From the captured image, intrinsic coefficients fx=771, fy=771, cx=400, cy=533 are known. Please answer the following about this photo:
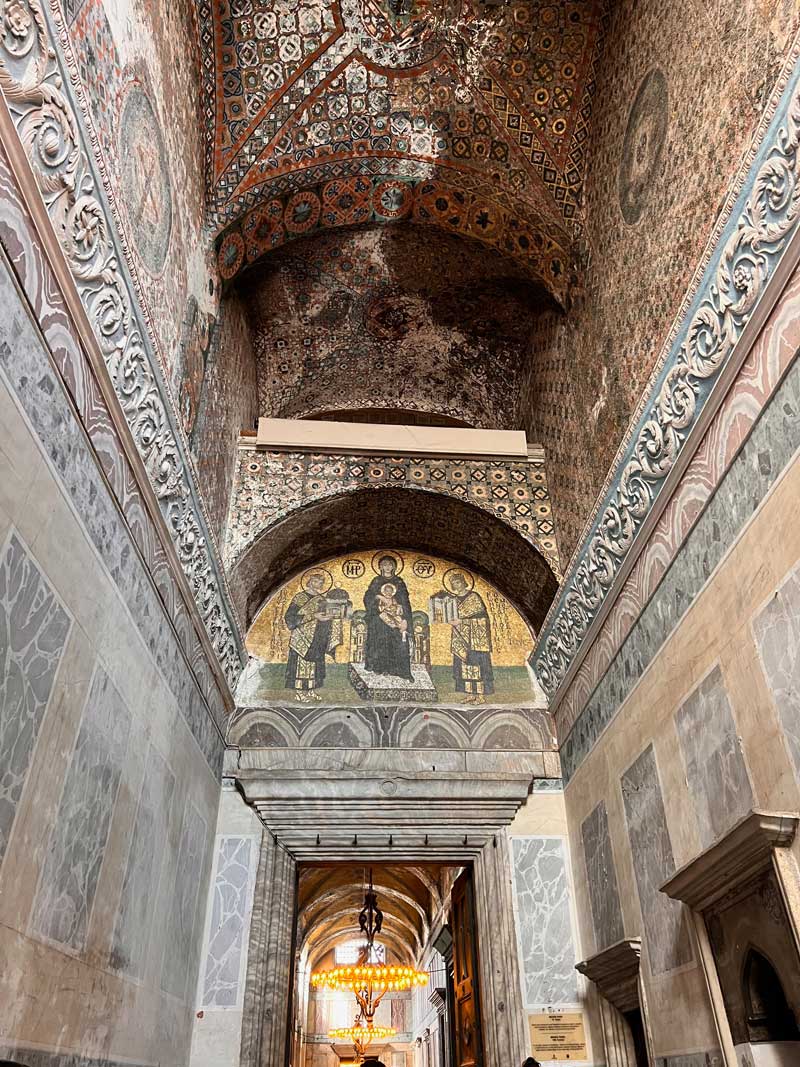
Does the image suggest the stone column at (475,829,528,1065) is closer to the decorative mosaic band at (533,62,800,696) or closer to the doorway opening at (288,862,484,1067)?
the doorway opening at (288,862,484,1067)

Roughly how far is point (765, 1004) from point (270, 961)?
336 centimetres

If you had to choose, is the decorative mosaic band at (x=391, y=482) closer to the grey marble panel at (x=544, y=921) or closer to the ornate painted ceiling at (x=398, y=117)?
the ornate painted ceiling at (x=398, y=117)

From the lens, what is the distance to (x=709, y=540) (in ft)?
11.2

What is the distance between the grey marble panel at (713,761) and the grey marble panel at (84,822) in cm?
254

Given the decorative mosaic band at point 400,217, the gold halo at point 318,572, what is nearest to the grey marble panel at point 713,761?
the decorative mosaic band at point 400,217

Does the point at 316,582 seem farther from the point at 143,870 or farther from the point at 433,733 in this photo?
the point at 143,870

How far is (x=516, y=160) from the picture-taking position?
218 inches

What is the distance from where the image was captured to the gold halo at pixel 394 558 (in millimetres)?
6922

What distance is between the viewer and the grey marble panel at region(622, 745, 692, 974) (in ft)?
12.0

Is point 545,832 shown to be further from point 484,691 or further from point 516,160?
point 516,160

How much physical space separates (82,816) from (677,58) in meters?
4.59

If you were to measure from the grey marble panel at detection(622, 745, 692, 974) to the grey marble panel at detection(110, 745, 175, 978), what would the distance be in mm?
2566

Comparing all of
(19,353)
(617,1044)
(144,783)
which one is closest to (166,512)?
(144,783)

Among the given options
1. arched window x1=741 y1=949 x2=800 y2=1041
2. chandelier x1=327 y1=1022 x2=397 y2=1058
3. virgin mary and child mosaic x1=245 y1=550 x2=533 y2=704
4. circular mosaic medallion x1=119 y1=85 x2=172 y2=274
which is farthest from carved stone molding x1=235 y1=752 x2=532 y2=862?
chandelier x1=327 y1=1022 x2=397 y2=1058
